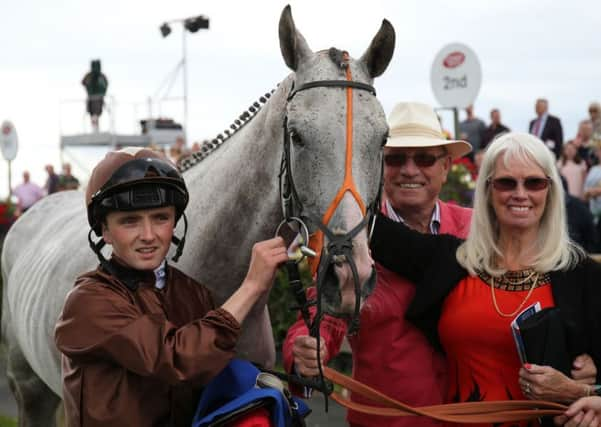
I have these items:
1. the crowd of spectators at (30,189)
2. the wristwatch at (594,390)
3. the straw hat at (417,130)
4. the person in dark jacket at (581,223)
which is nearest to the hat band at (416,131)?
the straw hat at (417,130)

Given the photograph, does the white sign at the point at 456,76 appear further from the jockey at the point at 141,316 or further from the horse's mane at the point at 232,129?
the jockey at the point at 141,316

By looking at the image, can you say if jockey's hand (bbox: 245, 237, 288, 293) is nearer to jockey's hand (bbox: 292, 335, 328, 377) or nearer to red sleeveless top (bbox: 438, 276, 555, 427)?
jockey's hand (bbox: 292, 335, 328, 377)

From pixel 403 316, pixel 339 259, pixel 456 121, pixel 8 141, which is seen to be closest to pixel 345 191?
pixel 339 259

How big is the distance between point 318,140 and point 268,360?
3.60 ft

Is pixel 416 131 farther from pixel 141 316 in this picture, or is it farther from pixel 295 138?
pixel 141 316

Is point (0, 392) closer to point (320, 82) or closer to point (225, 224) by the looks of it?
point (225, 224)

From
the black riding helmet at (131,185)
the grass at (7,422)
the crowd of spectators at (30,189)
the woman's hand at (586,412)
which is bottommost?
the grass at (7,422)

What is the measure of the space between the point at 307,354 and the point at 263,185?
0.64 m

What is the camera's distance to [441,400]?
3.02m

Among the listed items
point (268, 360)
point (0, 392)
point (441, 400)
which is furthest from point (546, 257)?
point (0, 392)

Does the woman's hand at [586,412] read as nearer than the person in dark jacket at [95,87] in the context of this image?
Yes

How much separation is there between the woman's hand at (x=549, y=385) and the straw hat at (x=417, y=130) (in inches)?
42.5

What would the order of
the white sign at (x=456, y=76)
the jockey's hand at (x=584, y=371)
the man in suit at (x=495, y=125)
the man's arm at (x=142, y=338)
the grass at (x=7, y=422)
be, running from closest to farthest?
1. the man's arm at (x=142, y=338)
2. the jockey's hand at (x=584, y=371)
3. the grass at (x=7, y=422)
4. the white sign at (x=456, y=76)
5. the man in suit at (x=495, y=125)

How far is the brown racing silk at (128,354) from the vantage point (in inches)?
86.0
